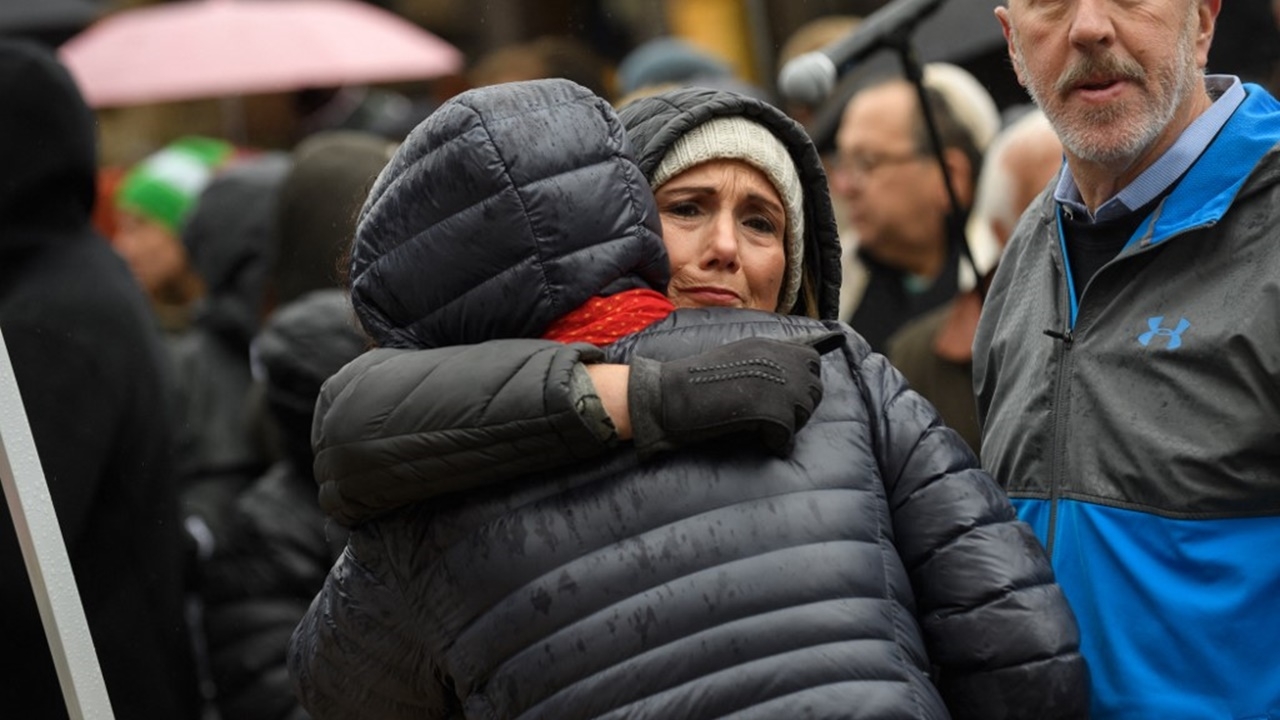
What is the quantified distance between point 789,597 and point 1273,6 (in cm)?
278

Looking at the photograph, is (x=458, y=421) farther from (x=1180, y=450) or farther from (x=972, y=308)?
(x=972, y=308)

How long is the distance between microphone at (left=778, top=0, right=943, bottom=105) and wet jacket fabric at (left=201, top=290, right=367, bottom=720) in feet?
4.79

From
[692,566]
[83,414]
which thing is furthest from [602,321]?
[83,414]

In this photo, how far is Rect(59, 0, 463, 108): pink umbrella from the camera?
9.88 meters

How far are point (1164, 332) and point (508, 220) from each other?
992 mm

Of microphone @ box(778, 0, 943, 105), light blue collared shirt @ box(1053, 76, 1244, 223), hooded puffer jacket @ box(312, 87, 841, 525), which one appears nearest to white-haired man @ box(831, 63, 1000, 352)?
microphone @ box(778, 0, 943, 105)

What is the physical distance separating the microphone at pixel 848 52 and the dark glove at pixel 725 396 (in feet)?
5.34

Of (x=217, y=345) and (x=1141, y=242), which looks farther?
(x=217, y=345)

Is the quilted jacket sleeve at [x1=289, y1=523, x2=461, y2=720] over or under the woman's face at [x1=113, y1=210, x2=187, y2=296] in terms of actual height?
over

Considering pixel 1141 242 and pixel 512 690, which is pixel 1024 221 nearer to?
pixel 1141 242

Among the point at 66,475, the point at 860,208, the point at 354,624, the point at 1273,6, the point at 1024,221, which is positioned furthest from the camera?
the point at 860,208

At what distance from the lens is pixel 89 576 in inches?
148

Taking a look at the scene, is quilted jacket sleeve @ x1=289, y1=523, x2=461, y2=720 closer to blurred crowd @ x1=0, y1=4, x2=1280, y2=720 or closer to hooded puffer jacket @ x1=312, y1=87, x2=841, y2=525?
hooded puffer jacket @ x1=312, y1=87, x2=841, y2=525

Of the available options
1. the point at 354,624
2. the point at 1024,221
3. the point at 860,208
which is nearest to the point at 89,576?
the point at 354,624
